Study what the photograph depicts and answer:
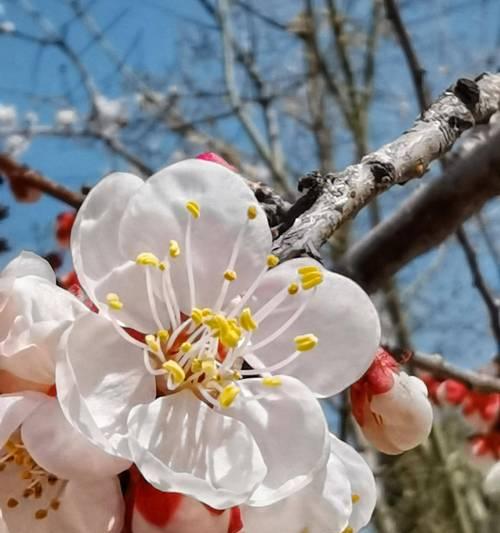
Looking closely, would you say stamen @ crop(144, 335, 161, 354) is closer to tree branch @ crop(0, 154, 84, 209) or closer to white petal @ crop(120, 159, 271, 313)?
white petal @ crop(120, 159, 271, 313)

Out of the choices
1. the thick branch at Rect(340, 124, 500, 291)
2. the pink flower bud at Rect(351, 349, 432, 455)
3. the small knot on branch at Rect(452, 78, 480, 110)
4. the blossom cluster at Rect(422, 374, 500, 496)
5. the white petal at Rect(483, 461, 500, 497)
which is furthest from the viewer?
the blossom cluster at Rect(422, 374, 500, 496)

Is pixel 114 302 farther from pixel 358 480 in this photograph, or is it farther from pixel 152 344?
pixel 358 480

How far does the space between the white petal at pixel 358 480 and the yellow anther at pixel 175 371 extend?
0.08m

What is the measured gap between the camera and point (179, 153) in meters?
3.16

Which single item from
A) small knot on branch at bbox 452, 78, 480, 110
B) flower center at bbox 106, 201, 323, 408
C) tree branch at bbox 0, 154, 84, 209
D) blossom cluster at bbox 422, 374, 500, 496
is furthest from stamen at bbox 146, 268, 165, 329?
blossom cluster at bbox 422, 374, 500, 496

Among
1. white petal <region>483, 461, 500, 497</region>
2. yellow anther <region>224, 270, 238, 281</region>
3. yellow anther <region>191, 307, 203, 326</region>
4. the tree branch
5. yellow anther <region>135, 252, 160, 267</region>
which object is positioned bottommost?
white petal <region>483, 461, 500, 497</region>

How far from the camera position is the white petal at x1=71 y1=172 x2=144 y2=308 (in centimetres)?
43

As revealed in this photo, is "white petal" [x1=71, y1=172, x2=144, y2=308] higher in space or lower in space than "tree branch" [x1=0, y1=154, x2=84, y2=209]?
higher

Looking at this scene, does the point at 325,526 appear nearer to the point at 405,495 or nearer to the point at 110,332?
the point at 110,332

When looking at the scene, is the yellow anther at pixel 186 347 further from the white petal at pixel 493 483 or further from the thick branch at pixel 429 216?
the white petal at pixel 493 483

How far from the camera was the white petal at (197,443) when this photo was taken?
1.29ft

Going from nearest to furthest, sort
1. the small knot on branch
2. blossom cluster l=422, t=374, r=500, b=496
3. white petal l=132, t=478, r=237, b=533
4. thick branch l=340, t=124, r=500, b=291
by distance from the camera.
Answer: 1. white petal l=132, t=478, r=237, b=533
2. the small knot on branch
3. thick branch l=340, t=124, r=500, b=291
4. blossom cluster l=422, t=374, r=500, b=496

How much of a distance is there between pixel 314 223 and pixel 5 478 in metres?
0.22

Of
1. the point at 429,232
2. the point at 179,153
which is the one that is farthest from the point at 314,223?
the point at 179,153
